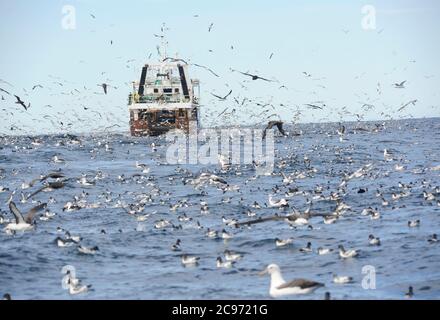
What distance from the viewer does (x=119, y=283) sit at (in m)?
16.6

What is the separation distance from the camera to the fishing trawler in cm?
9062

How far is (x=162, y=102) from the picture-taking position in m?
90.1

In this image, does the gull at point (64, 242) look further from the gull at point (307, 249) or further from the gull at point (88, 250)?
the gull at point (307, 249)

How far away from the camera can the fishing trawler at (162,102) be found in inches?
3568

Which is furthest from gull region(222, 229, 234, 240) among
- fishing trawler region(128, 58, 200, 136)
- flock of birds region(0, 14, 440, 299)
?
fishing trawler region(128, 58, 200, 136)

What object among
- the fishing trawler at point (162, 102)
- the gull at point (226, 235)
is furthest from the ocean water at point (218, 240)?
the fishing trawler at point (162, 102)

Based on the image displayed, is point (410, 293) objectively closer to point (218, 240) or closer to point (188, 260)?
point (188, 260)

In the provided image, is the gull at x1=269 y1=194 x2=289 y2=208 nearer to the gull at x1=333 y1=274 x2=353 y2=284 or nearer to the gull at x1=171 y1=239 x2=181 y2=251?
the gull at x1=171 y1=239 x2=181 y2=251

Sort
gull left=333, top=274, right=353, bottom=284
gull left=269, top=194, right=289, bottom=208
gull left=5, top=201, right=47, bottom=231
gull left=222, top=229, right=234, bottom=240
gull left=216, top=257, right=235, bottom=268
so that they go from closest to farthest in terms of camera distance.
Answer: gull left=333, top=274, right=353, bottom=284 < gull left=216, top=257, right=235, bottom=268 < gull left=222, top=229, right=234, bottom=240 < gull left=5, top=201, right=47, bottom=231 < gull left=269, top=194, right=289, bottom=208

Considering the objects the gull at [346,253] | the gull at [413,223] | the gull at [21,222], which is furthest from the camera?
the gull at [413,223]

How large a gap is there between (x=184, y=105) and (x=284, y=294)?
76.1 metres
